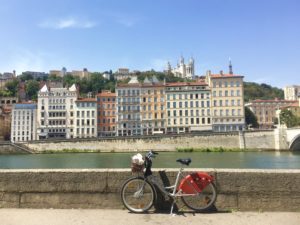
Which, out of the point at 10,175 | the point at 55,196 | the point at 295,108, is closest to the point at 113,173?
the point at 55,196

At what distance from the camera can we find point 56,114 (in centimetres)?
8712

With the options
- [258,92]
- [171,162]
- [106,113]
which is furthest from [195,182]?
[258,92]

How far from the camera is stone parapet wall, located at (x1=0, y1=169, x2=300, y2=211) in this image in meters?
5.76

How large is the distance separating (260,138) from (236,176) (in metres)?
67.2

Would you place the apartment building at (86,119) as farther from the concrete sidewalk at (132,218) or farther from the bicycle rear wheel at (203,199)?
the bicycle rear wheel at (203,199)

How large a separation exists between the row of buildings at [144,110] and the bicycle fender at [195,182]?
253 feet

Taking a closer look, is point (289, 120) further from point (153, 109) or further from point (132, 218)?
point (132, 218)

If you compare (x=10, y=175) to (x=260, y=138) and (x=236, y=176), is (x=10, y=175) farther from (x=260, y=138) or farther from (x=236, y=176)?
(x=260, y=138)

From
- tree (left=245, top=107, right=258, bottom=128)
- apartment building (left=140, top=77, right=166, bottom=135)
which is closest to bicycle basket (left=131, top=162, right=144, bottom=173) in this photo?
apartment building (left=140, top=77, right=166, bottom=135)

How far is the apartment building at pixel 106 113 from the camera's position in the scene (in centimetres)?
8656

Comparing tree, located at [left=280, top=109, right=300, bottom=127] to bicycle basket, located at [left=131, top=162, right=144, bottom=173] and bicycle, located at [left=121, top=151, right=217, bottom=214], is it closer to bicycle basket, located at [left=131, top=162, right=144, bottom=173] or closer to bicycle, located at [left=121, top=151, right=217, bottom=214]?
bicycle, located at [left=121, top=151, right=217, bottom=214]

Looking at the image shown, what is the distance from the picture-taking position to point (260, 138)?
68.9m

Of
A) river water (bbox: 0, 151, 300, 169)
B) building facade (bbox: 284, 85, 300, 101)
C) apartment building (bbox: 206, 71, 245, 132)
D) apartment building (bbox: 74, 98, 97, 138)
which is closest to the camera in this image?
river water (bbox: 0, 151, 300, 169)

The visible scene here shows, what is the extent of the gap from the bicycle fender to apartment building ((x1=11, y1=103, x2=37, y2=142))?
295ft
